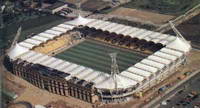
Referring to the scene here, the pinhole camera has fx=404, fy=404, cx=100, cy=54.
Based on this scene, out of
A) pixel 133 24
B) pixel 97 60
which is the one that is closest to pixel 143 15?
pixel 133 24

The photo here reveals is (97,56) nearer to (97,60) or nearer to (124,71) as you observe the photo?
(97,60)

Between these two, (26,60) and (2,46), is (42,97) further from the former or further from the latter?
(2,46)

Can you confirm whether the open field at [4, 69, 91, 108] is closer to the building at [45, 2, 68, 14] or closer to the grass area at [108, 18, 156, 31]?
the grass area at [108, 18, 156, 31]

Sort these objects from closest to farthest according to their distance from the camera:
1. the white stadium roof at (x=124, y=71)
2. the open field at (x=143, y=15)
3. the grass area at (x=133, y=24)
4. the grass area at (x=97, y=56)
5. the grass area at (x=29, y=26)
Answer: the white stadium roof at (x=124, y=71) → the grass area at (x=97, y=56) → the grass area at (x=133, y=24) → the grass area at (x=29, y=26) → the open field at (x=143, y=15)

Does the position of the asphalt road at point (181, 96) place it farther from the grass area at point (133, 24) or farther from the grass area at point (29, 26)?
the grass area at point (29, 26)

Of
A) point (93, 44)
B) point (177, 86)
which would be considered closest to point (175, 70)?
point (177, 86)

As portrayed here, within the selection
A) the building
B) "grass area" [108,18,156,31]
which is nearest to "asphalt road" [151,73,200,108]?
"grass area" [108,18,156,31]

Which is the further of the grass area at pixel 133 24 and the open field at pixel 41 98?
the grass area at pixel 133 24

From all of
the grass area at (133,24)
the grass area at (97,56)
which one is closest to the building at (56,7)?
the grass area at (133,24)
